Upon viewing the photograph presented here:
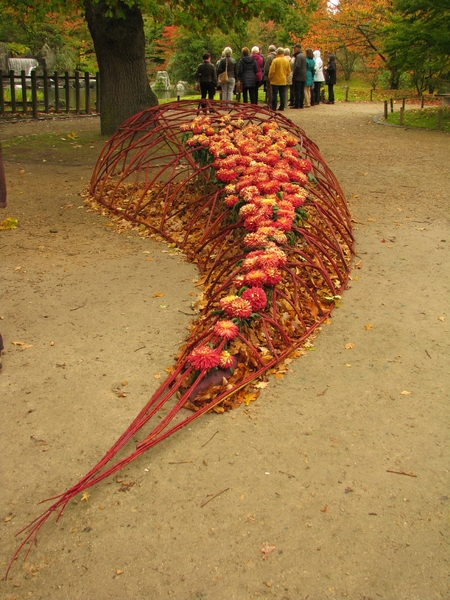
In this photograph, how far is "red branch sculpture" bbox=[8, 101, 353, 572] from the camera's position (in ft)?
11.8

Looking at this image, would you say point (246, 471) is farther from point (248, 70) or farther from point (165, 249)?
point (248, 70)

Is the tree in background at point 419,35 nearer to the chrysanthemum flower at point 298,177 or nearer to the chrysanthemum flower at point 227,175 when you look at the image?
the chrysanthemum flower at point 298,177

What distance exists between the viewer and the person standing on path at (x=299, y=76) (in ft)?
60.0

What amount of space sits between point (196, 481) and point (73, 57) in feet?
112

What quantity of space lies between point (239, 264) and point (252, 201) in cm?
78

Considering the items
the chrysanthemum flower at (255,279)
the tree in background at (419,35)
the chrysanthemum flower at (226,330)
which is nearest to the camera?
the chrysanthemum flower at (226,330)

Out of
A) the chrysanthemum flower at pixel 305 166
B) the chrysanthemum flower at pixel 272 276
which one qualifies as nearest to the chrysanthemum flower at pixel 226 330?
the chrysanthemum flower at pixel 272 276

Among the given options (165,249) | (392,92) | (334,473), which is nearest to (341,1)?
(392,92)

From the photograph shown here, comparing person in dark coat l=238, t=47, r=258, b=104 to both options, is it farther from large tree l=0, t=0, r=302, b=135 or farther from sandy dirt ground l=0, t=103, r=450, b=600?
sandy dirt ground l=0, t=103, r=450, b=600

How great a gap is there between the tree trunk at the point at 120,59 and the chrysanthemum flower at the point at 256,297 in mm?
8494

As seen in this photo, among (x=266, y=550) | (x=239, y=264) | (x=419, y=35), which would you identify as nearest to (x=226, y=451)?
(x=266, y=550)

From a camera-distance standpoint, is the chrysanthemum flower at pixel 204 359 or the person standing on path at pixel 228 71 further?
the person standing on path at pixel 228 71

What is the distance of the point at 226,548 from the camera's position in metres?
2.61

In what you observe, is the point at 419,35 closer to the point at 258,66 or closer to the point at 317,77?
the point at 258,66
